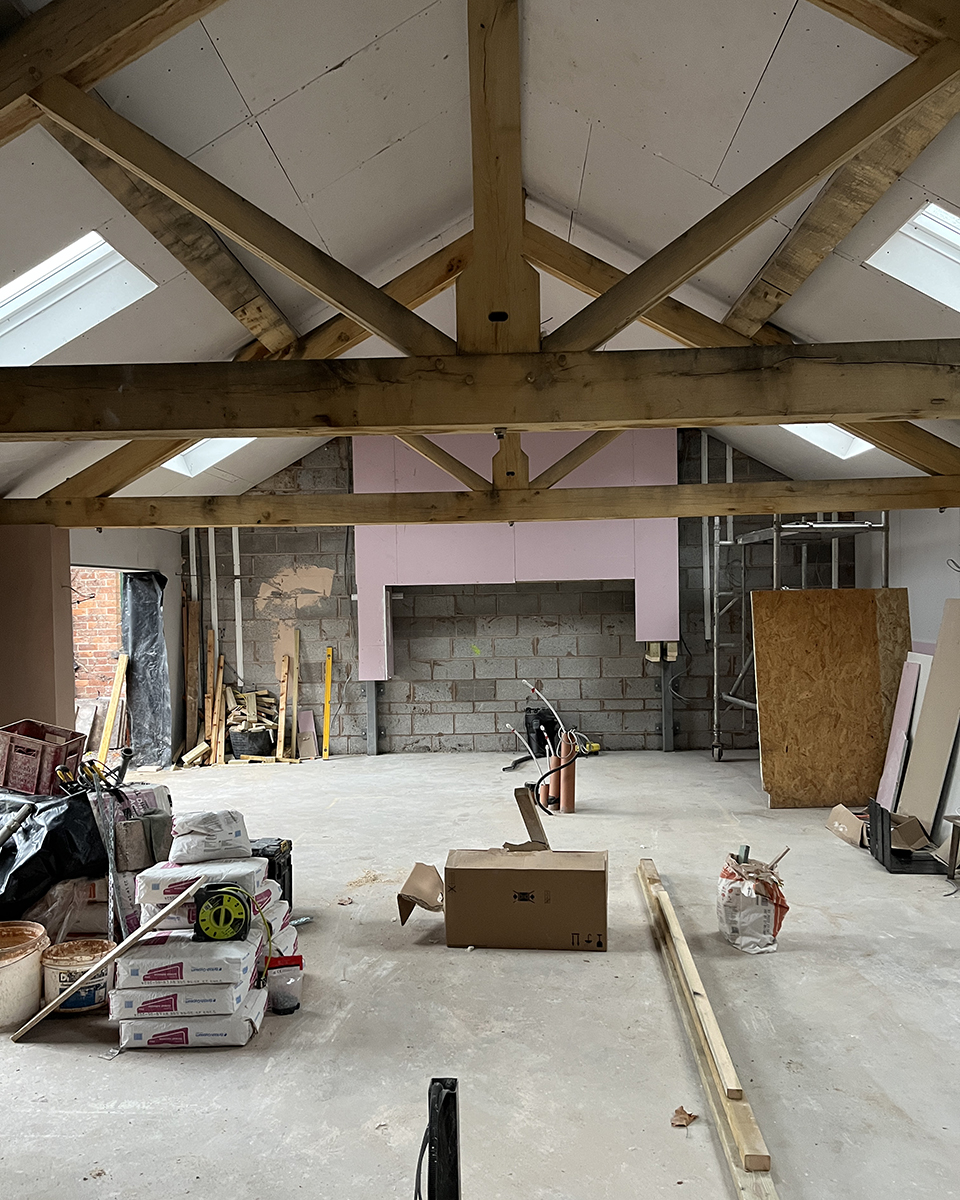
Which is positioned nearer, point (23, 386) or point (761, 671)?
point (23, 386)

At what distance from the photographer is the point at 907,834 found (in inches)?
217

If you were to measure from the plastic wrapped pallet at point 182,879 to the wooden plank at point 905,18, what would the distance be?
378 cm

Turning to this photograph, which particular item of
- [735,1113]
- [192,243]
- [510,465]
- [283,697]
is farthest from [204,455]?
[735,1113]

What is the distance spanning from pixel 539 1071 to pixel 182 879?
1607mm

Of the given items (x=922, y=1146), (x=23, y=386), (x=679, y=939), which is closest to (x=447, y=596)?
(x=679, y=939)

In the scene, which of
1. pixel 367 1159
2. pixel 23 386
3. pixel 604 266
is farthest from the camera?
pixel 604 266

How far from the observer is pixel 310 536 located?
31.8 feet

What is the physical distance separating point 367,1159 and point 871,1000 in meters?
Answer: 2.19

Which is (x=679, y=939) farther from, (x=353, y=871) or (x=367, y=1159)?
(x=353, y=871)

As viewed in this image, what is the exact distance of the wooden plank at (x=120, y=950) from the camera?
3.31 meters

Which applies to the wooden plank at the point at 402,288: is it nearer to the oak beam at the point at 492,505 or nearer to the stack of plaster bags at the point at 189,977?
the oak beam at the point at 492,505

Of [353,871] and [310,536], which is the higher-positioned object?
[310,536]

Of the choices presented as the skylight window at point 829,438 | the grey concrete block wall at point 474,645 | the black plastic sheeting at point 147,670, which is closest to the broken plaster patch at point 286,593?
the grey concrete block wall at point 474,645

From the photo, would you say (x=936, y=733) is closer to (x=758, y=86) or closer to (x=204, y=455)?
(x=758, y=86)
